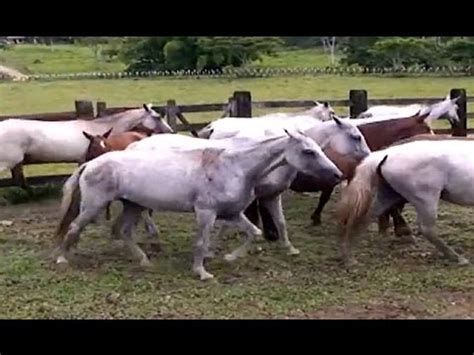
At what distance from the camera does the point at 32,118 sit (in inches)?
355

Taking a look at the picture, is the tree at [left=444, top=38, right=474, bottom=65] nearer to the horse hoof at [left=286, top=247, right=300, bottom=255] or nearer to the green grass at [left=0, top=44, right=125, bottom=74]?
the green grass at [left=0, top=44, right=125, bottom=74]

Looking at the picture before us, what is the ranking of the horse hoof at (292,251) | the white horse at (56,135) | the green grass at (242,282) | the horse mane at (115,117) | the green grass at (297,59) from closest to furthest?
1. the green grass at (242,282)
2. the horse hoof at (292,251)
3. the white horse at (56,135)
4. the horse mane at (115,117)
5. the green grass at (297,59)

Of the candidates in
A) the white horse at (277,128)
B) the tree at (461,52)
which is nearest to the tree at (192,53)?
the tree at (461,52)

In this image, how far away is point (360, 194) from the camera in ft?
18.1

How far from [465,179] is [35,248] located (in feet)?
12.4

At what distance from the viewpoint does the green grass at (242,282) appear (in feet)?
15.4

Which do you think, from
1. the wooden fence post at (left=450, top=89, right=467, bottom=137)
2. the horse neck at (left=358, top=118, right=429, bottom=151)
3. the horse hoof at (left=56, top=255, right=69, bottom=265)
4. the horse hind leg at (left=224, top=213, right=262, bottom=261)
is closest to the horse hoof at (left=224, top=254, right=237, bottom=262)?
the horse hind leg at (left=224, top=213, right=262, bottom=261)

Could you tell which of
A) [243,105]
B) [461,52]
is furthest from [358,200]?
[461,52]

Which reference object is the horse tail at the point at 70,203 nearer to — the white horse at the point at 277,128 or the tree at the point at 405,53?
the white horse at the point at 277,128

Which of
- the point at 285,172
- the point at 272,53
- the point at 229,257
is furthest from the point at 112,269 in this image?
the point at 272,53

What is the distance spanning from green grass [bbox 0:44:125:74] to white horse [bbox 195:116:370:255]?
→ 21.3 metres

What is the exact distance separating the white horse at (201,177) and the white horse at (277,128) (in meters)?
0.35
